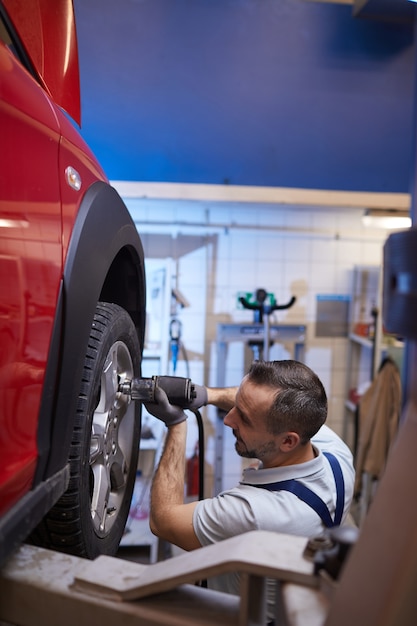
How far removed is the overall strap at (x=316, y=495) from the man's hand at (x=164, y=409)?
10.5 inches

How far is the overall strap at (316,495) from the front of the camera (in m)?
1.14

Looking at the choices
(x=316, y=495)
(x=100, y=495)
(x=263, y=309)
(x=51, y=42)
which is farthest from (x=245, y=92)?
(x=100, y=495)

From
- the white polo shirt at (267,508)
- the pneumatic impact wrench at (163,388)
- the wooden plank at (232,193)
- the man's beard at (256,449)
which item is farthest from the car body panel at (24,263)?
the wooden plank at (232,193)

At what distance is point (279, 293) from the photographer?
372cm

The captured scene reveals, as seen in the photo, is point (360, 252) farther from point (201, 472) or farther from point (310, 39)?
point (201, 472)

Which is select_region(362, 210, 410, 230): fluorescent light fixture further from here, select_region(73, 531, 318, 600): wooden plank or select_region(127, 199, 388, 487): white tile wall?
select_region(73, 531, 318, 600): wooden plank

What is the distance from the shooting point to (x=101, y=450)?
1.01 meters

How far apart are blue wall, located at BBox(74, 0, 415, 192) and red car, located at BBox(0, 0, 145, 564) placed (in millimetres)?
1738

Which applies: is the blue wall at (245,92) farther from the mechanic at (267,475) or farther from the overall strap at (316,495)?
the overall strap at (316,495)

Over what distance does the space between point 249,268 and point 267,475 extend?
2553 millimetres

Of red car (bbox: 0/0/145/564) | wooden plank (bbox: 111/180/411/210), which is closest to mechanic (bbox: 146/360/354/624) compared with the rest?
red car (bbox: 0/0/145/564)

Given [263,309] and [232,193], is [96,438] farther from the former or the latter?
[263,309]

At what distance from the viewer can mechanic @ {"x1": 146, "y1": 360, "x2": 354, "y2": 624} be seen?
1108mm

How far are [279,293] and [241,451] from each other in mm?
2519
